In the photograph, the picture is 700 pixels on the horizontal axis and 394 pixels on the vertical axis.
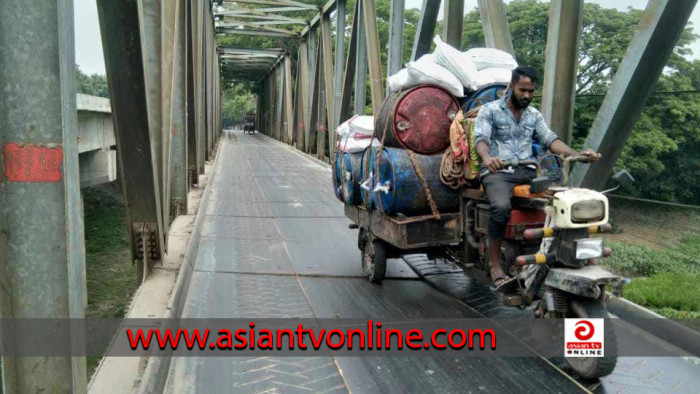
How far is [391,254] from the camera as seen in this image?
606 centimetres

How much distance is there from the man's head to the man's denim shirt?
15 centimetres

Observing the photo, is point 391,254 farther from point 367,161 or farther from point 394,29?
point 394,29

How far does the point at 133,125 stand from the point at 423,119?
7.62 feet

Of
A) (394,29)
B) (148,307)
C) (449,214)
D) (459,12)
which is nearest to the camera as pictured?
(148,307)

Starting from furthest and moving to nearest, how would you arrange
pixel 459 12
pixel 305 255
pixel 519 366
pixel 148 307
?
pixel 459 12, pixel 305 255, pixel 148 307, pixel 519 366

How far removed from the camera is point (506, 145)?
4551 millimetres

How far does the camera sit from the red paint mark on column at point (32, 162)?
2.33 metres

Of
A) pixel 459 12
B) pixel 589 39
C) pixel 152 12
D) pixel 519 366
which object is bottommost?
pixel 519 366

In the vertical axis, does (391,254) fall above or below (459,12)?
below

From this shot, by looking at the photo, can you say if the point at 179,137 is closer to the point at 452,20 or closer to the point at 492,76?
the point at 452,20

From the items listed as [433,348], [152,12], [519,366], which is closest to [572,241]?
[519,366]

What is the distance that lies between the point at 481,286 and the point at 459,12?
182 inches

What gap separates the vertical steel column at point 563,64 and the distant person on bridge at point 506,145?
128 cm

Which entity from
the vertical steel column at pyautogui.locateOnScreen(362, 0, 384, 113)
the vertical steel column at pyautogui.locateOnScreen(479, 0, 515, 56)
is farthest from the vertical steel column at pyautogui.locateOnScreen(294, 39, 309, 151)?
the vertical steel column at pyautogui.locateOnScreen(479, 0, 515, 56)
